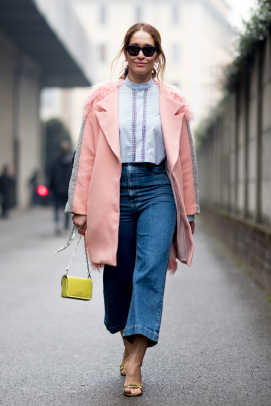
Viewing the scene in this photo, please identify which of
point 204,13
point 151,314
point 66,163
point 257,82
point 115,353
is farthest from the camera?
point 204,13

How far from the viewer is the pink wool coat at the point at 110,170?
12.3ft

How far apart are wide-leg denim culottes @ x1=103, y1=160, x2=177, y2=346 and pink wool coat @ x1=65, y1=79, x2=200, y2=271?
0.06 metres

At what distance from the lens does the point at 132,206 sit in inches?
150

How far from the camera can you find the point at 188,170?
392 cm

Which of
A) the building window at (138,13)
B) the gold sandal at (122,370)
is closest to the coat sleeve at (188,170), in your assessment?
the gold sandal at (122,370)

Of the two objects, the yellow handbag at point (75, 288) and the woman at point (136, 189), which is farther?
the yellow handbag at point (75, 288)

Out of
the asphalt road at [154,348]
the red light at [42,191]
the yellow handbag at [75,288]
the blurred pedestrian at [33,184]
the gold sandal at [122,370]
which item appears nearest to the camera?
the asphalt road at [154,348]

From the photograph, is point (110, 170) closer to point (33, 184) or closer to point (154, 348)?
point (154, 348)

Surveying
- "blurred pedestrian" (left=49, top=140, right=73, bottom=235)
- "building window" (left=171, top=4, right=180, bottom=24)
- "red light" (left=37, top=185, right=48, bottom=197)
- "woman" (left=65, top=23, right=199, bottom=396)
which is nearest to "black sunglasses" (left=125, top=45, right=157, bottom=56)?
"woman" (left=65, top=23, right=199, bottom=396)

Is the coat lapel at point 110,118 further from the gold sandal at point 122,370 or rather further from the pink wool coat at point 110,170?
the gold sandal at point 122,370

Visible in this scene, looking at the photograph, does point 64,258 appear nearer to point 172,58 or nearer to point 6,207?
point 6,207

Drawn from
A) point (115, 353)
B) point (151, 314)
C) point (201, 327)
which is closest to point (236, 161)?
point (201, 327)

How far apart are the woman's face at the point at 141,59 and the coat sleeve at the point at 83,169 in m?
0.34

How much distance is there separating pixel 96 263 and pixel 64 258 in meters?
6.54
